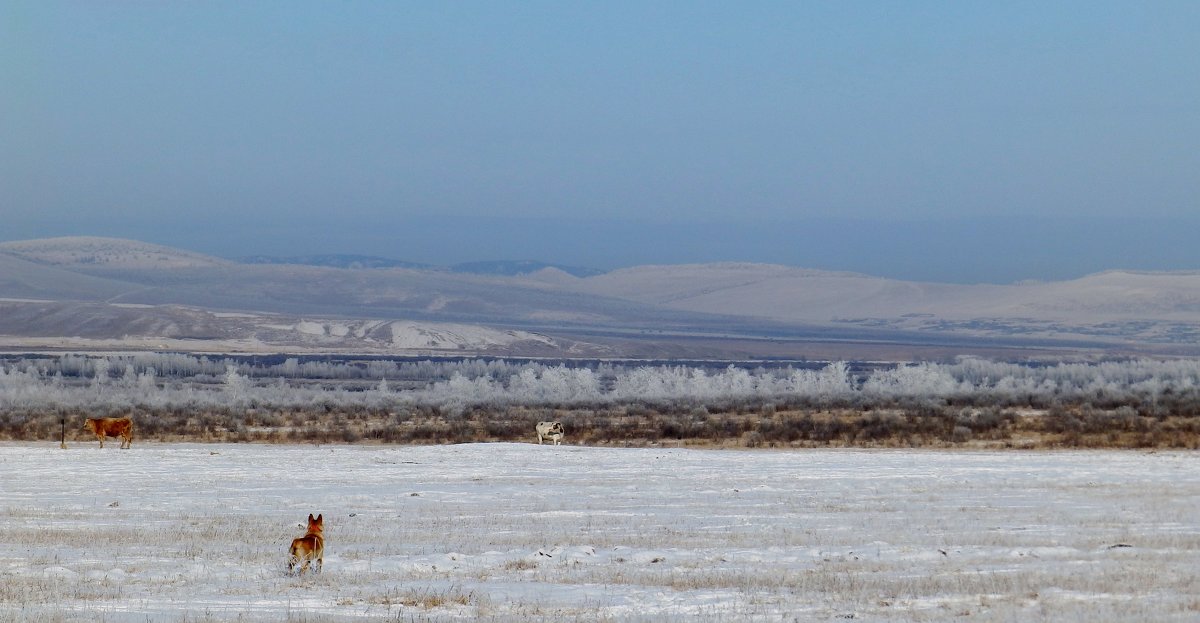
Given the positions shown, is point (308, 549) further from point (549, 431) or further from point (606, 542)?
point (549, 431)

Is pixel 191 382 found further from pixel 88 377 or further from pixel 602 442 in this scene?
pixel 602 442

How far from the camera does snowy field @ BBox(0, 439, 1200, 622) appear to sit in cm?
1072

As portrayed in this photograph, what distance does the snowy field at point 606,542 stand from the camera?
10719mm

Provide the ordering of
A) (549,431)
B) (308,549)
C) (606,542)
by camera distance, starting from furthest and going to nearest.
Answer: (549,431) < (606,542) < (308,549)

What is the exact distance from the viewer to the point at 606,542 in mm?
14961

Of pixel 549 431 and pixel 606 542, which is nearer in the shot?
pixel 606 542

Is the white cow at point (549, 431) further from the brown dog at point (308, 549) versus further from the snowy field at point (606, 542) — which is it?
the brown dog at point (308, 549)

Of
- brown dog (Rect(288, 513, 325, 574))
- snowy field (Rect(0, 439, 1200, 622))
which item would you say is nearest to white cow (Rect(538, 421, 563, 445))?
snowy field (Rect(0, 439, 1200, 622))

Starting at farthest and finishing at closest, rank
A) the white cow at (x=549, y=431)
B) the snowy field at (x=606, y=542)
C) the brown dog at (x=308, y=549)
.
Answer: the white cow at (x=549, y=431) < the brown dog at (x=308, y=549) < the snowy field at (x=606, y=542)

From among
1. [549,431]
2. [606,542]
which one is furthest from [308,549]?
[549,431]

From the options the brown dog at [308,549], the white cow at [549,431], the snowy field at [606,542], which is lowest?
the white cow at [549,431]

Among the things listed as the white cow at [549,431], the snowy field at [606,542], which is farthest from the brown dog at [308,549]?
the white cow at [549,431]

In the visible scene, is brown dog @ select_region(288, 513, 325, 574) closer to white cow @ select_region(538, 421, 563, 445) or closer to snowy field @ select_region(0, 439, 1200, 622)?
snowy field @ select_region(0, 439, 1200, 622)

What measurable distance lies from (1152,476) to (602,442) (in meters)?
20.6
